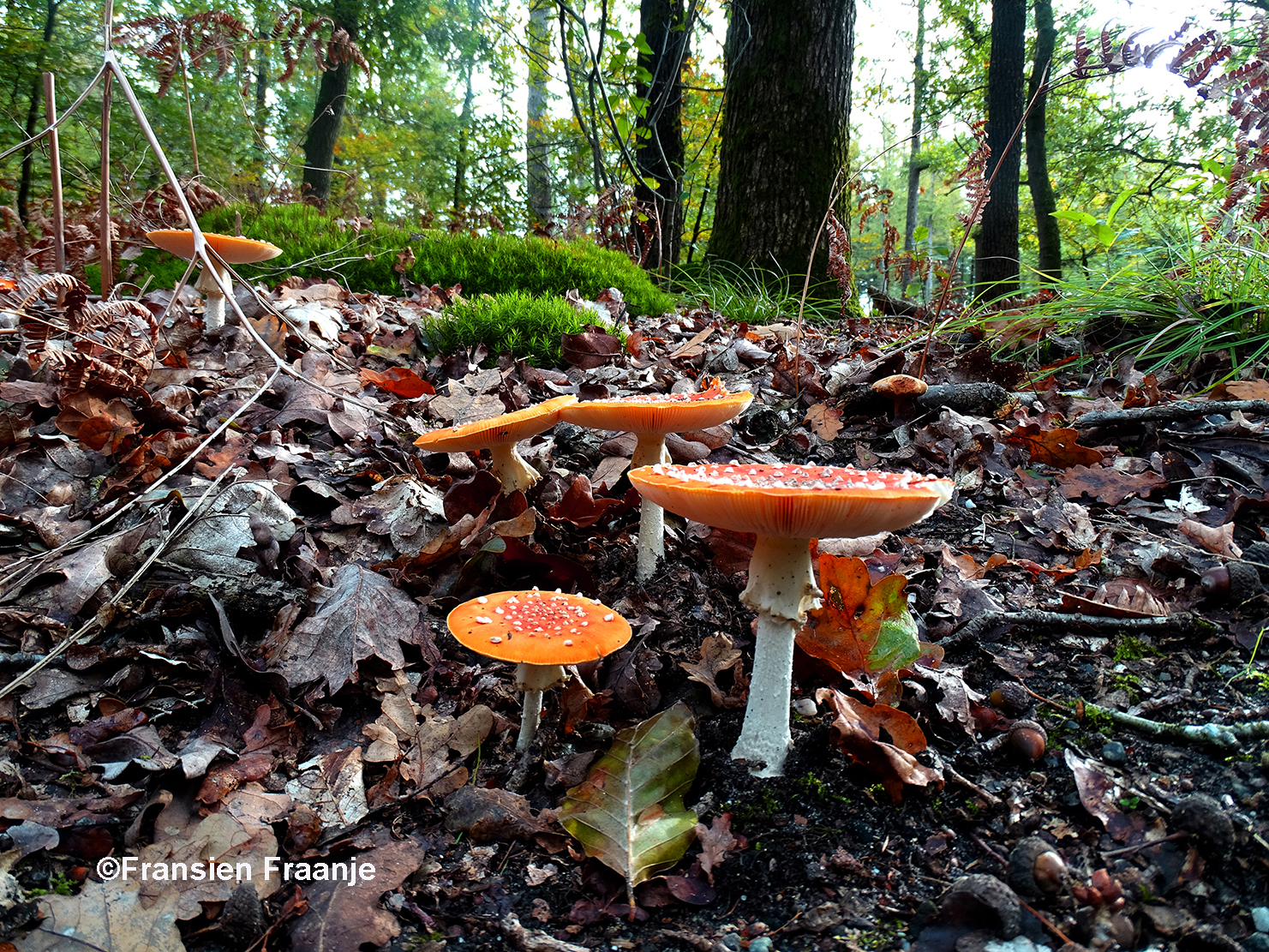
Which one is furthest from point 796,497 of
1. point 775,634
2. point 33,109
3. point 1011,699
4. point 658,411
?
point 33,109

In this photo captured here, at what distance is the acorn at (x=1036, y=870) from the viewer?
4.89 ft

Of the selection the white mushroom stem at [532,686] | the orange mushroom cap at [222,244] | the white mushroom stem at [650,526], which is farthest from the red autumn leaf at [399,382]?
the white mushroom stem at [532,686]

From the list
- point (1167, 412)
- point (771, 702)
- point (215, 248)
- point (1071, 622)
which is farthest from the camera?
point (215, 248)

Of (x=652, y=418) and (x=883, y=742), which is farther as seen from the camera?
(x=652, y=418)

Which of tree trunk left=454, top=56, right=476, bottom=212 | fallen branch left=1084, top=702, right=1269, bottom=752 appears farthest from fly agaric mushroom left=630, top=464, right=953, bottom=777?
tree trunk left=454, top=56, right=476, bottom=212

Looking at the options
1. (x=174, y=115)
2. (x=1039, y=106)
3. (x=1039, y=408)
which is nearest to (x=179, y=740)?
(x=1039, y=408)

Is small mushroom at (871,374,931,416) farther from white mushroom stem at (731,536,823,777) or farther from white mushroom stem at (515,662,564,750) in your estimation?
white mushroom stem at (515,662,564,750)

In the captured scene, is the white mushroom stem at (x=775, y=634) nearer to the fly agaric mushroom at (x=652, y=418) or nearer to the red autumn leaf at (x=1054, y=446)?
the fly agaric mushroom at (x=652, y=418)

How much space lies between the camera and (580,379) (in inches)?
165

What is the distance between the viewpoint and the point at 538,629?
1.93 m

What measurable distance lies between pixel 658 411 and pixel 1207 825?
179 centimetres

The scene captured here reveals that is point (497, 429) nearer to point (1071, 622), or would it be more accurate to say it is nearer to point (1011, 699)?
point (1011, 699)

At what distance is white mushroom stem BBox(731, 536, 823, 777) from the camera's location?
1.93 meters

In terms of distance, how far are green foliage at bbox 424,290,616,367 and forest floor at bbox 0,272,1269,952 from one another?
524mm
